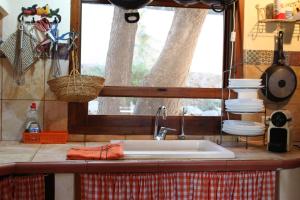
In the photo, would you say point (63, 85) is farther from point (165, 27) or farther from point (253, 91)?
point (253, 91)

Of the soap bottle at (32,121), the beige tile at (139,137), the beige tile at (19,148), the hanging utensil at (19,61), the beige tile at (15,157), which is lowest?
the beige tile at (15,157)

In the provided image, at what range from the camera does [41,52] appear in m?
2.15

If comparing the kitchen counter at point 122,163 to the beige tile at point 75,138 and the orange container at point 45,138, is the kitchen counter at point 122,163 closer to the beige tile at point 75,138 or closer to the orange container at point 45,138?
the orange container at point 45,138

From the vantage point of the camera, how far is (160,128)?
89.4 inches

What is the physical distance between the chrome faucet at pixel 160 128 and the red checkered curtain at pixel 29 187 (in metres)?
0.86

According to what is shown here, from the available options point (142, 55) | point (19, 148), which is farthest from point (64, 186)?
point (142, 55)

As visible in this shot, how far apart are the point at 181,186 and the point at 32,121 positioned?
1032 mm

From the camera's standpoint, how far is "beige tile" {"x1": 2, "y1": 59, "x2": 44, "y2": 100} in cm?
213

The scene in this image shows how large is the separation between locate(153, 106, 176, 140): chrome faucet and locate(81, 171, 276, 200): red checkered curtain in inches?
22.8

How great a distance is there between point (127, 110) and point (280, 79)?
1048 mm

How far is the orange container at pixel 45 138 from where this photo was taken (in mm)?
2078

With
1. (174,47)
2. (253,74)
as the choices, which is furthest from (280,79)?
(174,47)

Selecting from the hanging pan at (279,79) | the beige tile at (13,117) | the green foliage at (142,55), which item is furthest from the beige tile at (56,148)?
the hanging pan at (279,79)

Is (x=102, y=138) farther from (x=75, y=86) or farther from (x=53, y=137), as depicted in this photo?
(x=75, y=86)
